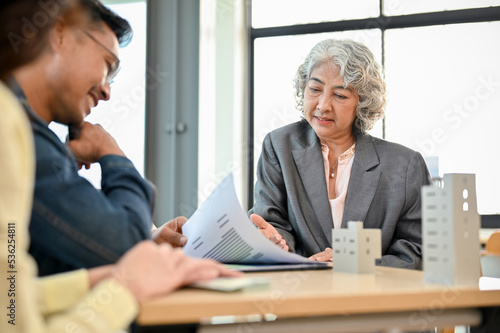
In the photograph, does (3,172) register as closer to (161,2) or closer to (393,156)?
(393,156)

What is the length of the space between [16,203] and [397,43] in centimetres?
375

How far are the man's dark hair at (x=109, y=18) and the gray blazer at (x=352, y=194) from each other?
87 centimetres

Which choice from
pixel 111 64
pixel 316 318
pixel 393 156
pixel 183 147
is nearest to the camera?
pixel 316 318

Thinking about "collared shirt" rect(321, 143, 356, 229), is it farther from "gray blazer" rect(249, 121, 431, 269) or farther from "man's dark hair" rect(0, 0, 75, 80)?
"man's dark hair" rect(0, 0, 75, 80)

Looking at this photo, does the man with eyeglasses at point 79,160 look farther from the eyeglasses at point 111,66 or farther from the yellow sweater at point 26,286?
the yellow sweater at point 26,286

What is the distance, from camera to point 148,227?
106 centimetres

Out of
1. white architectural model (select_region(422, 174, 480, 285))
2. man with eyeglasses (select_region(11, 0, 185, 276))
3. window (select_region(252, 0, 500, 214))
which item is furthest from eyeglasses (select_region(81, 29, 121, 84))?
window (select_region(252, 0, 500, 214))

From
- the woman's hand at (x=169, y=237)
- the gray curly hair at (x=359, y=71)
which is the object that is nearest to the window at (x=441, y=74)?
the gray curly hair at (x=359, y=71)

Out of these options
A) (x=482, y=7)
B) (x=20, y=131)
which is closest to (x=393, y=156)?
(x=20, y=131)

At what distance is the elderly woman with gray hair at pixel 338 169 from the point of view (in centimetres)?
193

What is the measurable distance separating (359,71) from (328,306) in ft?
4.68

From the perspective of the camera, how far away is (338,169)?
6.93ft

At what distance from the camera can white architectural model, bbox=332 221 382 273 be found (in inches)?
48.9

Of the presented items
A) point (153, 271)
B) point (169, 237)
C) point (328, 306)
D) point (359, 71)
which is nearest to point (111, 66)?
point (169, 237)
